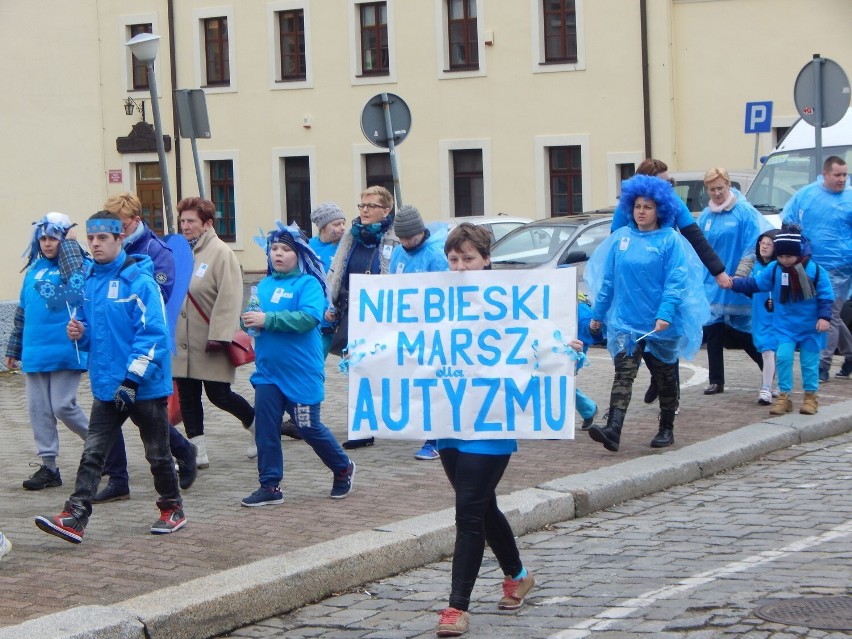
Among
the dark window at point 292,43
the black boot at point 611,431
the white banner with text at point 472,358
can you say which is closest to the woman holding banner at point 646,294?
the black boot at point 611,431

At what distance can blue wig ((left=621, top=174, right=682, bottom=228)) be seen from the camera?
9656 mm

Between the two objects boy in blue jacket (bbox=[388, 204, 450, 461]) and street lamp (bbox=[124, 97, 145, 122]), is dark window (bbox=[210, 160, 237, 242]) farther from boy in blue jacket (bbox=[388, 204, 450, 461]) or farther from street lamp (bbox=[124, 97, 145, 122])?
boy in blue jacket (bbox=[388, 204, 450, 461])

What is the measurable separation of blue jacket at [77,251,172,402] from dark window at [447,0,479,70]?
1039 inches

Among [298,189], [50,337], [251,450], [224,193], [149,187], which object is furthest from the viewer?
[149,187]

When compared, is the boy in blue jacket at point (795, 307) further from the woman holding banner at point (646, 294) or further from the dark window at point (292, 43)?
the dark window at point (292, 43)

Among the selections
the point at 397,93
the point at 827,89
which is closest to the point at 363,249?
the point at 827,89

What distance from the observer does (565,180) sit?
108 feet

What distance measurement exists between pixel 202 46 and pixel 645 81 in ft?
37.3

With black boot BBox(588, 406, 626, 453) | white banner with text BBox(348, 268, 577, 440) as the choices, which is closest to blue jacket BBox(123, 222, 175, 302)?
white banner with text BBox(348, 268, 577, 440)

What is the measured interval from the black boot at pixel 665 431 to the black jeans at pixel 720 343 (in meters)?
2.59

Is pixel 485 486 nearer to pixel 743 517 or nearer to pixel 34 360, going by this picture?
pixel 743 517

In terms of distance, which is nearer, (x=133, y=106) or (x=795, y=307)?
(x=795, y=307)

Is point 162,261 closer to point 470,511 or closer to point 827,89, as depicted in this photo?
point 470,511

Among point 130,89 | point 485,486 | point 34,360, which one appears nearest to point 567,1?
point 130,89
